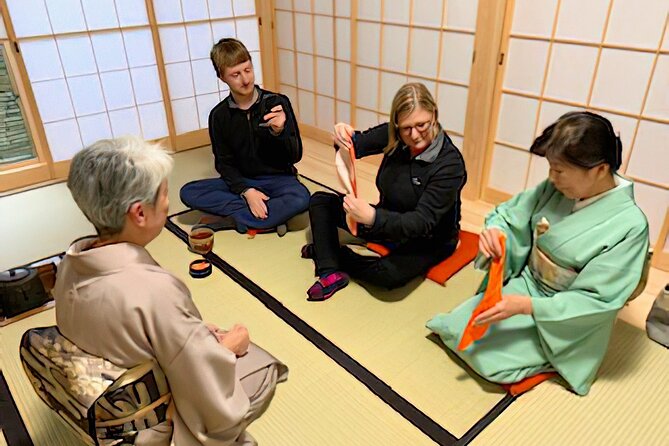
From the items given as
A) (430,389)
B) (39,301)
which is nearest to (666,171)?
(430,389)

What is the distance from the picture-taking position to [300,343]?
222cm

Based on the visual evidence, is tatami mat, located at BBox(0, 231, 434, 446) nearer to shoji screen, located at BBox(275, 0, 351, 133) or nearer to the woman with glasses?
the woman with glasses

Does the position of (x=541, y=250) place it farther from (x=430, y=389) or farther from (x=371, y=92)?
(x=371, y=92)

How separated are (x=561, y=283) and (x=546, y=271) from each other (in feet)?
0.25

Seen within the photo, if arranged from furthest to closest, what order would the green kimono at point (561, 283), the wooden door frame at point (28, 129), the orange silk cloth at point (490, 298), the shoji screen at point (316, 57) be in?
the shoji screen at point (316, 57) < the wooden door frame at point (28, 129) < the orange silk cloth at point (490, 298) < the green kimono at point (561, 283)

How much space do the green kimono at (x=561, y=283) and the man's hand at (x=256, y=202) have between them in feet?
4.23

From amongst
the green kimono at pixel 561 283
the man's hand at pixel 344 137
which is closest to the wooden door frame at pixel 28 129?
the man's hand at pixel 344 137

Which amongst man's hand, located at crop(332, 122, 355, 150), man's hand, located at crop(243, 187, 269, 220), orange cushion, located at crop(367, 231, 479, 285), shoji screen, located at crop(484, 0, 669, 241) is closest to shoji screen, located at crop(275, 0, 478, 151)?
shoji screen, located at crop(484, 0, 669, 241)

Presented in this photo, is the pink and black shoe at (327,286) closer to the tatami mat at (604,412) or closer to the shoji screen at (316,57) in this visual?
the tatami mat at (604,412)

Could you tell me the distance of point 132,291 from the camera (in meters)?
1.30

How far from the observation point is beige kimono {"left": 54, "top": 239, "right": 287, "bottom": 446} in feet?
4.27

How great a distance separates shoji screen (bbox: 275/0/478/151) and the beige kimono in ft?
8.38

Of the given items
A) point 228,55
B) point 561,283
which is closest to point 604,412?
point 561,283

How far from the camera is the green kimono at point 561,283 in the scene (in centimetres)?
177
